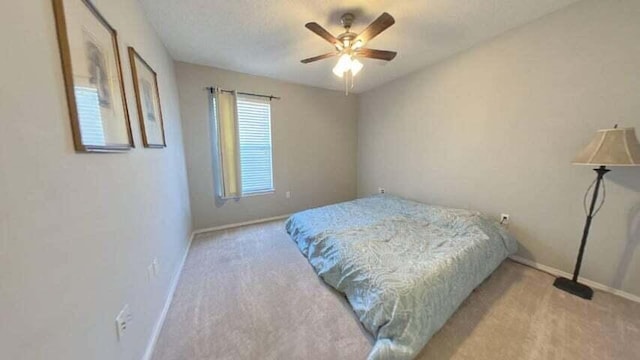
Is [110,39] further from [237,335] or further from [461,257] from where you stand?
[461,257]

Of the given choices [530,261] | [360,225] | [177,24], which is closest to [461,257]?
[360,225]

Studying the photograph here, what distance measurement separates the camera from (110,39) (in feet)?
3.86

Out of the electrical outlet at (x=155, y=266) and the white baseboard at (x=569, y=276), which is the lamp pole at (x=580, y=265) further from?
the electrical outlet at (x=155, y=266)

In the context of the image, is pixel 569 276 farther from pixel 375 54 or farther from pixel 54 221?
pixel 54 221

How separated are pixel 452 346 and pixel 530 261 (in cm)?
161

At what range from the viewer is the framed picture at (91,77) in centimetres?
84

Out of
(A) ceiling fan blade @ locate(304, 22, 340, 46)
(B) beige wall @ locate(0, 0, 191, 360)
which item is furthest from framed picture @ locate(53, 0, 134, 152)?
(A) ceiling fan blade @ locate(304, 22, 340, 46)

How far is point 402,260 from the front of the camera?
1.66 metres

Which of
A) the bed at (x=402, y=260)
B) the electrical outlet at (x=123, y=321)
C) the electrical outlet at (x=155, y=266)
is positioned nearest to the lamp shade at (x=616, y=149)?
the bed at (x=402, y=260)

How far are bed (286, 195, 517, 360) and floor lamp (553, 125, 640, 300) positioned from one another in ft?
1.61

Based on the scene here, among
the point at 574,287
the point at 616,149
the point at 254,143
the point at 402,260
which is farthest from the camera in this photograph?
the point at 254,143

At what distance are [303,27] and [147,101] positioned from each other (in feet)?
4.96

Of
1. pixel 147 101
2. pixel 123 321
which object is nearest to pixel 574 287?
pixel 123 321

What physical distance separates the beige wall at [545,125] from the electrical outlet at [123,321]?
3270mm
